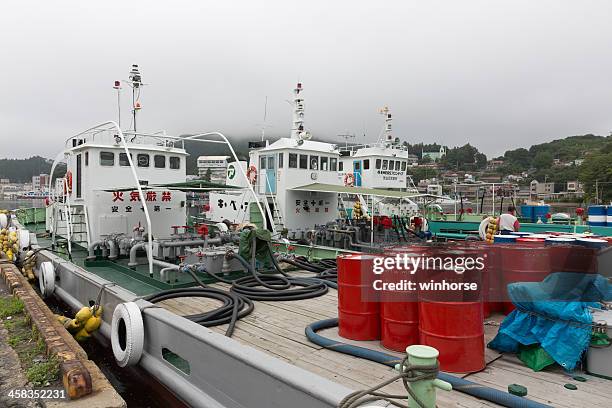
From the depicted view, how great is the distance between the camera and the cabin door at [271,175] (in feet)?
53.7

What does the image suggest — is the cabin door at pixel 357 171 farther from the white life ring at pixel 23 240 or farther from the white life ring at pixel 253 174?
the white life ring at pixel 23 240

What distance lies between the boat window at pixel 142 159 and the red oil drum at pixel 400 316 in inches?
363

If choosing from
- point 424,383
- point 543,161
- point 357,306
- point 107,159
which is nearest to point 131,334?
point 357,306

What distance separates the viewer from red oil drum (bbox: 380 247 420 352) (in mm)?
3639

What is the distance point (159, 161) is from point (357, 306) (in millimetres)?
9088

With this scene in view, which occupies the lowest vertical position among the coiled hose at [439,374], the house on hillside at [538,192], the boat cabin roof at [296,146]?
the coiled hose at [439,374]

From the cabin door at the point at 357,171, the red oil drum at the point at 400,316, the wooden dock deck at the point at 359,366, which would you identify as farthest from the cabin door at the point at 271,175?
the red oil drum at the point at 400,316

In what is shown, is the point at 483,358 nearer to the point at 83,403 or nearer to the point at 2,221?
the point at 83,403

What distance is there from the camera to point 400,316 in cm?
369

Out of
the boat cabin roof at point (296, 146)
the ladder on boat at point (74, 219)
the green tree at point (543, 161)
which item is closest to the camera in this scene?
the ladder on boat at point (74, 219)

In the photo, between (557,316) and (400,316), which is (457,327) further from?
(557,316)

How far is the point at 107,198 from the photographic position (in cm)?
1034

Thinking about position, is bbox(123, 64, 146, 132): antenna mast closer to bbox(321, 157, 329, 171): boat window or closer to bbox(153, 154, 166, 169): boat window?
bbox(153, 154, 166, 169): boat window

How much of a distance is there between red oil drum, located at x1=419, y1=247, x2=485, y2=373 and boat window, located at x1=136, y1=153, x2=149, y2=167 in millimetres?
9775
